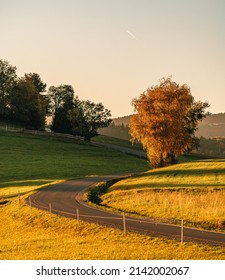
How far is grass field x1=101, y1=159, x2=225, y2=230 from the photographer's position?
3678 centimetres

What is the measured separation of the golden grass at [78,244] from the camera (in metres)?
25.9

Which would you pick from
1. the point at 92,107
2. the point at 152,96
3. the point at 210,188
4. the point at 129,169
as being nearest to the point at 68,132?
the point at 92,107

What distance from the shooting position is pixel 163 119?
66.5 meters

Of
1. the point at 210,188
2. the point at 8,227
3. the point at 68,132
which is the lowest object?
the point at 8,227

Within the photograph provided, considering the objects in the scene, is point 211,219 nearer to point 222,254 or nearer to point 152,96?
point 222,254

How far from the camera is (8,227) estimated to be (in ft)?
132

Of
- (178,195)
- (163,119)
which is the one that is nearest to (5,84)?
(163,119)

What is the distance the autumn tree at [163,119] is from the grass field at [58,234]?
1241 cm

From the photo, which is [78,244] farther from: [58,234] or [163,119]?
[163,119]

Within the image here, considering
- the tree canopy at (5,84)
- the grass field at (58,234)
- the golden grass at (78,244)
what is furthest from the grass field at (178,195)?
the tree canopy at (5,84)

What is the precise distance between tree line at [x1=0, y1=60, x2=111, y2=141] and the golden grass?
77.6 meters

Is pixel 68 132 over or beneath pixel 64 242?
over

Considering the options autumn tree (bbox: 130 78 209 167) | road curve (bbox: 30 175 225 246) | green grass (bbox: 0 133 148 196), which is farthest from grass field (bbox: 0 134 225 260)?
autumn tree (bbox: 130 78 209 167)

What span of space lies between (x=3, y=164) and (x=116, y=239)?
180 feet
